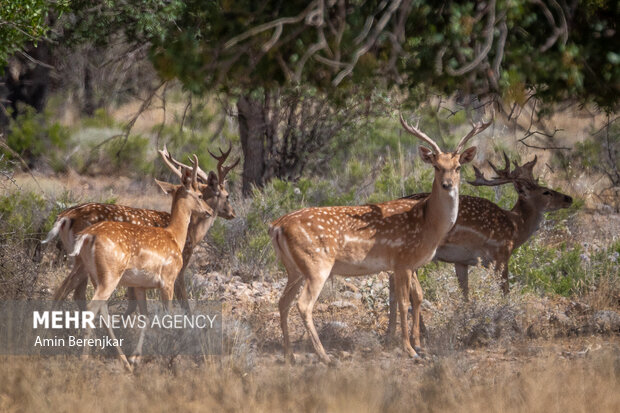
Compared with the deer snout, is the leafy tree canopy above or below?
above

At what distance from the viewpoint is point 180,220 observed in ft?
31.7

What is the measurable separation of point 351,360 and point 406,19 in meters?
3.68

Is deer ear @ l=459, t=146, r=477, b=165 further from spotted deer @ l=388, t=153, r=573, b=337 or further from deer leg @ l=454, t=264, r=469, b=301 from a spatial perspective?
deer leg @ l=454, t=264, r=469, b=301

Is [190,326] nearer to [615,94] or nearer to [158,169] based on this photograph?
[615,94]

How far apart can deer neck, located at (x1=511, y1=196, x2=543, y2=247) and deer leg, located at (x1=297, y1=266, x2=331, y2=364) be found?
3170mm

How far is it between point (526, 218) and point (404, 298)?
268cm

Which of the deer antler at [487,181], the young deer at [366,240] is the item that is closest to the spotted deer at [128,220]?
the young deer at [366,240]

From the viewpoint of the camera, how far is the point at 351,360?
29.8 ft

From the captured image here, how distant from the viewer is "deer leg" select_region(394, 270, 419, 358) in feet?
30.1

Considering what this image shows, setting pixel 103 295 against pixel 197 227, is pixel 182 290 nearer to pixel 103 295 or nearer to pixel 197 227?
pixel 197 227

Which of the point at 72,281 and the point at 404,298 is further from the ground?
the point at 72,281

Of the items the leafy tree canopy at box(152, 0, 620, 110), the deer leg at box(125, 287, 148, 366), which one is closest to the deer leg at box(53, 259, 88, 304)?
the deer leg at box(125, 287, 148, 366)

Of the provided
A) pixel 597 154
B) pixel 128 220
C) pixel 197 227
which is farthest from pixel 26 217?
pixel 597 154

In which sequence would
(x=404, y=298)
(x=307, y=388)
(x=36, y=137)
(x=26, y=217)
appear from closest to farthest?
(x=307, y=388) < (x=404, y=298) < (x=26, y=217) < (x=36, y=137)
